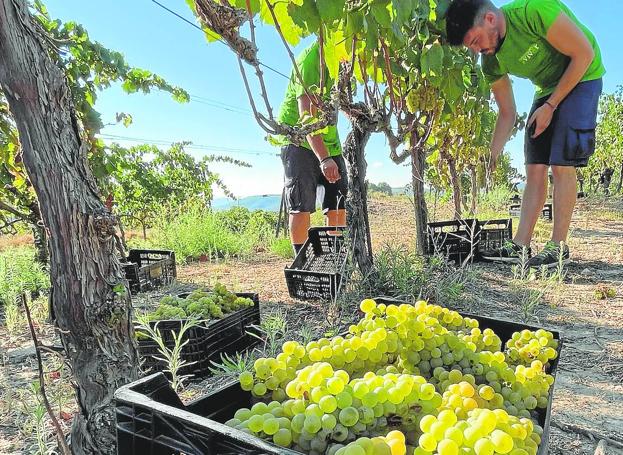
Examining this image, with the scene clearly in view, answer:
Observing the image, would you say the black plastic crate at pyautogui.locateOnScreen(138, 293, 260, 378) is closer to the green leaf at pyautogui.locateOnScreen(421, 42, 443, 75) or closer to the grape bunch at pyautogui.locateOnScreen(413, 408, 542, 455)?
the grape bunch at pyautogui.locateOnScreen(413, 408, 542, 455)

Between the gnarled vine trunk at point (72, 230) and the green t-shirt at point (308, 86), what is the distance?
1933mm

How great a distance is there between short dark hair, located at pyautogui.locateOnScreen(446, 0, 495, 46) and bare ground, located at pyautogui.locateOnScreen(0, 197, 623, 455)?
156 centimetres

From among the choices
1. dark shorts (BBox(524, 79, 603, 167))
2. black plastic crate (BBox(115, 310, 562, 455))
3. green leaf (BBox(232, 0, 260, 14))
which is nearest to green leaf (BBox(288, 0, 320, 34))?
green leaf (BBox(232, 0, 260, 14))

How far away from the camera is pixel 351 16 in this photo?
6.12 ft

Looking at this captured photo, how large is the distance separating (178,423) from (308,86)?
2754 mm

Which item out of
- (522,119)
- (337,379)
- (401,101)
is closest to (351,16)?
(401,101)

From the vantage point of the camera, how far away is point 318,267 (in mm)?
3355

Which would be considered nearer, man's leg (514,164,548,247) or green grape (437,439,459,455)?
green grape (437,439,459,455)

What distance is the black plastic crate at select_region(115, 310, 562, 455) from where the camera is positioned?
0.56 metres

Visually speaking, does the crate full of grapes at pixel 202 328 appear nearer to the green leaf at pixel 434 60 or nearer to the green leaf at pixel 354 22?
the green leaf at pixel 354 22

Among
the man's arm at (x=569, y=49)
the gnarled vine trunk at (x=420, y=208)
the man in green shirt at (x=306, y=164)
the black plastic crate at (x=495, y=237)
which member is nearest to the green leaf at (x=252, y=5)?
the man in green shirt at (x=306, y=164)

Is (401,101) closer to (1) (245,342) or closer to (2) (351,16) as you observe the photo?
(2) (351,16)

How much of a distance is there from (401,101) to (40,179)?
242 cm

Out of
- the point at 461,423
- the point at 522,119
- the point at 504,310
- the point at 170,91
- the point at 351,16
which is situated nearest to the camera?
Answer: the point at 461,423
